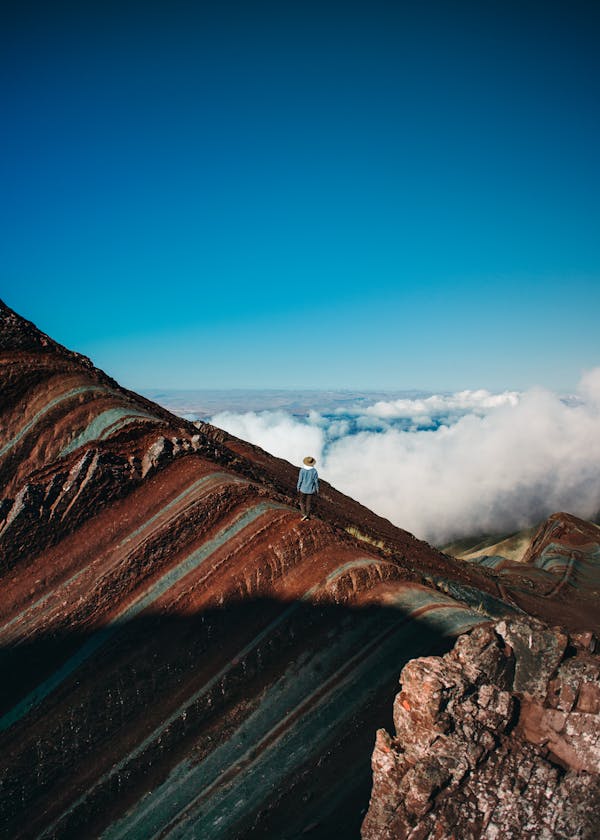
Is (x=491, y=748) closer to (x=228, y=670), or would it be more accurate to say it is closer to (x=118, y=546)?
(x=228, y=670)

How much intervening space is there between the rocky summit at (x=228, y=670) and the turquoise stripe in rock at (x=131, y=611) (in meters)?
0.04

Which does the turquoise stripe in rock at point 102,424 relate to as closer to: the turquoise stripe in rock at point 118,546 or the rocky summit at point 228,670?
the rocky summit at point 228,670

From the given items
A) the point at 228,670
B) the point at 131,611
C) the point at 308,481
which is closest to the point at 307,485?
the point at 308,481

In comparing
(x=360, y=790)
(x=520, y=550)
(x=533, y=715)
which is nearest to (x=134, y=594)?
(x=360, y=790)

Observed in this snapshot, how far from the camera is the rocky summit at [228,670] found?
712 centimetres

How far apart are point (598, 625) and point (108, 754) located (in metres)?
19.1

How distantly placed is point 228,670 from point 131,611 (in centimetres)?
214

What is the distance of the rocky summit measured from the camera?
7.12m

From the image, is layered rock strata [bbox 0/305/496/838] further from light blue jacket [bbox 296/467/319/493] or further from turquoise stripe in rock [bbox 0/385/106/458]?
light blue jacket [bbox 296/467/319/493]

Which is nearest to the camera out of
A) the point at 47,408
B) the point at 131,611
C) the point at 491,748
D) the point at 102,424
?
the point at 491,748

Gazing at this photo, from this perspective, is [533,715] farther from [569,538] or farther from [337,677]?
[569,538]

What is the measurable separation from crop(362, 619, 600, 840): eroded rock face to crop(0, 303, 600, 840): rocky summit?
3 centimetres

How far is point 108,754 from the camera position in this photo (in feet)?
25.4

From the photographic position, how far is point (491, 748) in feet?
23.6
